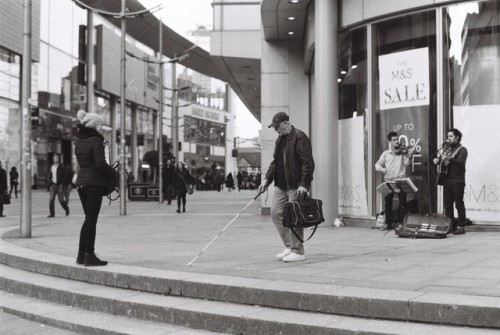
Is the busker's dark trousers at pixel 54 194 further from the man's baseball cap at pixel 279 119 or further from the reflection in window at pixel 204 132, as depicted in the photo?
the reflection in window at pixel 204 132

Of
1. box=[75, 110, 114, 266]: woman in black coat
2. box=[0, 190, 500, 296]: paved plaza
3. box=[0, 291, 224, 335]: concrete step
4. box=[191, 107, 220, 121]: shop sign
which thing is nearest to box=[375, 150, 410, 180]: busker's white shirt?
box=[0, 190, 500, 296]: paved plaza

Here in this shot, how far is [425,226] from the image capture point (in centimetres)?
1022

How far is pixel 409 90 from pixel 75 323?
334 inches

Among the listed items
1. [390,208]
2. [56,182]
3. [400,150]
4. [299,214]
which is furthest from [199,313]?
[56,182]

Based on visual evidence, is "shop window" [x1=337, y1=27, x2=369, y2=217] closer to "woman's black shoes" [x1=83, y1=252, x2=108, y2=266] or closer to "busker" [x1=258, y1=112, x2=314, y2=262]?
"busker" [x1=258, y1=112, x2=314, y2=262]

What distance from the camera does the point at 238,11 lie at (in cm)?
2094

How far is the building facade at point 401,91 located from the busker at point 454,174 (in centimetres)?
82

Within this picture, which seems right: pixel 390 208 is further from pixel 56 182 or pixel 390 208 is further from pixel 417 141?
pixel 56 182

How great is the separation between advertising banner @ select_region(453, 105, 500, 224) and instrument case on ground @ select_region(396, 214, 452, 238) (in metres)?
1.27

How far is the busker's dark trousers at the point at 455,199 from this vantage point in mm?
10656

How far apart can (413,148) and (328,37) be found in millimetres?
3034

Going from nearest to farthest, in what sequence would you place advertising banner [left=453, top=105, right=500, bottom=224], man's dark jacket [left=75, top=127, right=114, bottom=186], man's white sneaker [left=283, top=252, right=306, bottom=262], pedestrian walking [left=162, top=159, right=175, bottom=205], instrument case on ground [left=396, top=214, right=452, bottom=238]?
1. man's dark jacket [left=75, top=127, right=114, bottom=186]
2. man's white sneaker [left=283, top=252, right=306, bottom=262]
3. instrument case on ground [left=396, top=214, right=452, bottom=238]
4. advertising banner [left=453, top=105, right=500, bottom=224]
5. pedestrian walking [left=162, top=159, right=175, bottom=205]

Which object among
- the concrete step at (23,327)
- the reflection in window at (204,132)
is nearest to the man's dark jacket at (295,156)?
the concrete step at (23,327)

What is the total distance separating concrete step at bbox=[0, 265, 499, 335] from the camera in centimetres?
479
